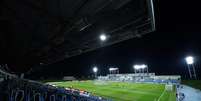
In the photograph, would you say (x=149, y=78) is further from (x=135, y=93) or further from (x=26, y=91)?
(x=26, y=91)

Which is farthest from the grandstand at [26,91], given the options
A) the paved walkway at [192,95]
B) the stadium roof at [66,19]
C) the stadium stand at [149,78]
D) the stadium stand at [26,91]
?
the stadium stand at [149,78]

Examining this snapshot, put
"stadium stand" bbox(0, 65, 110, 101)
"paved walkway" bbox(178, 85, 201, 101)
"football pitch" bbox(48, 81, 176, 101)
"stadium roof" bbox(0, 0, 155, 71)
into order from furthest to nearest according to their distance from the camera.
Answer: "football pitch" bbox(48, 81, 176, 101)
"paved walkway" bbox(178, 85, 201, 101)
"stadium stand" bbox(0, 65, 110, 101)
"stadium roof" bbox(0, 0, 155, 71)

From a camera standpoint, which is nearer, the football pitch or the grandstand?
the grandstand

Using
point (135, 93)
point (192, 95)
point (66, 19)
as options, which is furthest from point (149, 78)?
point (66, 19)

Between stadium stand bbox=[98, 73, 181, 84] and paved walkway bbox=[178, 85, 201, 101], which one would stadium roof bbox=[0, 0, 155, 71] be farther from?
stadium stand bbox=[98, 73, 181, 84]

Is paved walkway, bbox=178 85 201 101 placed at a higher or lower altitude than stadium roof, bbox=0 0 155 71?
lower

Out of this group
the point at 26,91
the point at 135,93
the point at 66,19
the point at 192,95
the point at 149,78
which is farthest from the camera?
the point at 149,78

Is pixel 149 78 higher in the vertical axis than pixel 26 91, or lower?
lower

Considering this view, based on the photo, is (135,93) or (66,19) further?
(135,93)

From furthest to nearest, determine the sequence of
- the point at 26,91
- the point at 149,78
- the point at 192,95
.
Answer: the point at 149,78 → the point at 192,95 → the point at 26,91

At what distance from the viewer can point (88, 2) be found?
2.97 meters

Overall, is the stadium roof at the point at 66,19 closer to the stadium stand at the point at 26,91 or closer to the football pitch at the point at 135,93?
the stadium stand at the point at 26,91

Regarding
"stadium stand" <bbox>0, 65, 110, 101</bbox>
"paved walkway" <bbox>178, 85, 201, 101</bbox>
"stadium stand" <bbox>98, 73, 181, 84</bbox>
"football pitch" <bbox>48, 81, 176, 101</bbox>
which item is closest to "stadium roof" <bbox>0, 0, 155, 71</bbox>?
"stadium stand" <bbox>0, 65, 110, 101</bbox>

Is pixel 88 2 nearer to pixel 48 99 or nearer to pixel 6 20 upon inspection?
pixel 6 20
